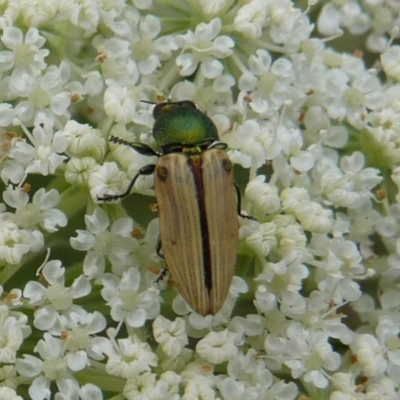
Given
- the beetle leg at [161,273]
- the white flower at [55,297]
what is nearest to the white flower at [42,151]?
the white flower at [55,297]

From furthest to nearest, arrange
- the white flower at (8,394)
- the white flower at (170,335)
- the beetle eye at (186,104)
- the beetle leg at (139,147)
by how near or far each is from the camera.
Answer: the beetle eye at (186,104) < the beetle leg at (139,147) < the white flower at (170,335) < the white flower at (8,394)

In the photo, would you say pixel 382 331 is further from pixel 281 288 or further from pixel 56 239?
pixel 56 239

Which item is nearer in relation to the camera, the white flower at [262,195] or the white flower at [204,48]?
the white flower at [262,195]

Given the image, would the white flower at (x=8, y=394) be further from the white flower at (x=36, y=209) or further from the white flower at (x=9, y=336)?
the white flower at (x=36, y=209)

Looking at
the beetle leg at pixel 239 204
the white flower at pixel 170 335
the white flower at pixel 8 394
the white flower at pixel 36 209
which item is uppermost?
the beetle leg at pixel 239 204

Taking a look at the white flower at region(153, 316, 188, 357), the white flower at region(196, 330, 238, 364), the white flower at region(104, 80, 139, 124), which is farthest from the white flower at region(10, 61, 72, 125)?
the white flower at region(196, 330, 238, 364)

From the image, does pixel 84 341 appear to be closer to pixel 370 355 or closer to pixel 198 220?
pixel 198 220
